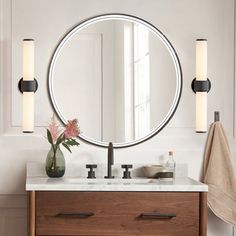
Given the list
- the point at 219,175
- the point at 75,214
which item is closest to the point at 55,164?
the point at 75,214

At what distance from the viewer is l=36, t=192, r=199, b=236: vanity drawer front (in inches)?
132

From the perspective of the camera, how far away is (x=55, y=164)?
3662mm

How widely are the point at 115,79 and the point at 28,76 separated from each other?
0.49m

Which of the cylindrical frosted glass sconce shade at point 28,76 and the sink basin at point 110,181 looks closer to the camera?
the sink basin at point 110,181

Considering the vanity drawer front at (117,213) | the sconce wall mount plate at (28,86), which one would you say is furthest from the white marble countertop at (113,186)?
the sconce wall mount plate at (28,86)

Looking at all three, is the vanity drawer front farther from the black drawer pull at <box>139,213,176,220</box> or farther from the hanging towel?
the hanging towel

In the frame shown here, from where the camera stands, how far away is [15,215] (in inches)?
153

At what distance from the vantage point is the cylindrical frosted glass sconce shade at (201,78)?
12.6 ft

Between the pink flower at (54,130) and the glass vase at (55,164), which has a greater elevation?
the pink flower at (54,130)

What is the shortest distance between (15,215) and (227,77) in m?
1.45

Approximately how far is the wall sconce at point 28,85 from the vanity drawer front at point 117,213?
56 cm

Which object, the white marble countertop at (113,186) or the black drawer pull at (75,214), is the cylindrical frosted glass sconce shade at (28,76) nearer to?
the white marble countertop at (113,186)

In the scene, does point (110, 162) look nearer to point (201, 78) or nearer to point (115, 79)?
point (115, 79)

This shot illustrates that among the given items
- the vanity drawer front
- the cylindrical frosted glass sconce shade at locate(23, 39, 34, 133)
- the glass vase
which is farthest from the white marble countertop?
the cylindrical frosted glass sconce shade at locate(23, 39, 34, 133)
